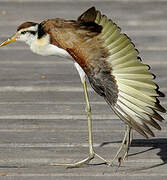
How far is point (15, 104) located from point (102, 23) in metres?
2.64

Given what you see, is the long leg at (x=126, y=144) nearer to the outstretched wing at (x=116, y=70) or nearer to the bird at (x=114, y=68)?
the bird at (x=114, y=68)

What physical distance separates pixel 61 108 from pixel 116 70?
8.16 feet

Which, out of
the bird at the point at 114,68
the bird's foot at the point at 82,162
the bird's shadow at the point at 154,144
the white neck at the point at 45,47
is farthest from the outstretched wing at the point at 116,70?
the bird's shadow at the point at 154,144

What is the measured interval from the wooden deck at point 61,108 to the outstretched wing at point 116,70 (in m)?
0.63

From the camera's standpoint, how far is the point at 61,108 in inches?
391

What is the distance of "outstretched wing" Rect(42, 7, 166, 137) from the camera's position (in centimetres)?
741

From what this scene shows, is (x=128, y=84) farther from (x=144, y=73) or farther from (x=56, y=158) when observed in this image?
(x=56, y=158)

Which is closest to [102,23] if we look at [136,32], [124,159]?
[124,159]

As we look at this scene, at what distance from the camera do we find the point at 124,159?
8031 mm

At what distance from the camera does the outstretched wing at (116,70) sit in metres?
7.41

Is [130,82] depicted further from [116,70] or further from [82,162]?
[82,162]

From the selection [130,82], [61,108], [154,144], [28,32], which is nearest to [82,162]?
[130,82]

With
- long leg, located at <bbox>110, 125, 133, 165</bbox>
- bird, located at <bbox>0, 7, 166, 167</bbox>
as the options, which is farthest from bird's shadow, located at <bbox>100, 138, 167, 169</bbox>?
bird, located at <bbox>0, 7, 166, 167</bbox>

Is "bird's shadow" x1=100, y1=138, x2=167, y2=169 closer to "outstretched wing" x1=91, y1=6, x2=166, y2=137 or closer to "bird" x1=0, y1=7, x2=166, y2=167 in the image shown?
"bird" x1=0, y1=7, x2=166, y2=167
